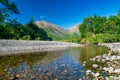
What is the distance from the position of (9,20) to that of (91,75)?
37.3ft

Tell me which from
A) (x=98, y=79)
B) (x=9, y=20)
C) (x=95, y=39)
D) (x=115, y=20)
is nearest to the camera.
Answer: (x=98, y=79)

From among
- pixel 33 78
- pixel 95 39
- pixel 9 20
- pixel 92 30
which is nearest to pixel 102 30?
pixel 92 30

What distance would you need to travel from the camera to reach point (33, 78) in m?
13.0

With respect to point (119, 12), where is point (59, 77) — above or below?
below

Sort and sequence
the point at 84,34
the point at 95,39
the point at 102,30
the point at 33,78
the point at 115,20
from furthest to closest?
the point at 84,34
the point at 102,30
the point at 115,20
the point at 95,39
the point at 33,78

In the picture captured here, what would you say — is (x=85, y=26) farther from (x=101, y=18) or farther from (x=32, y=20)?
(x=32, y=20)

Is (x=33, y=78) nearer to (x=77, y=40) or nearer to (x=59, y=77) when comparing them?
(x=59, y=77)

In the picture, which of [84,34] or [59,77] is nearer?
[59,77]

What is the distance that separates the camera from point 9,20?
67.5 ft

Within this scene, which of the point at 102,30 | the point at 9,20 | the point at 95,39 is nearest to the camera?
the point at 9,20

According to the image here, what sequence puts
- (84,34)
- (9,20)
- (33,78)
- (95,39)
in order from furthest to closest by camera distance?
(84,34)
(95,39)
(9,20)
(33,78)

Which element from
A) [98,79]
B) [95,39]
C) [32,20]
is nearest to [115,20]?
[95,39]

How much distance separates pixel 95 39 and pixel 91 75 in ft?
251

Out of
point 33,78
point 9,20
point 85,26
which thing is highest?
point 85,26
